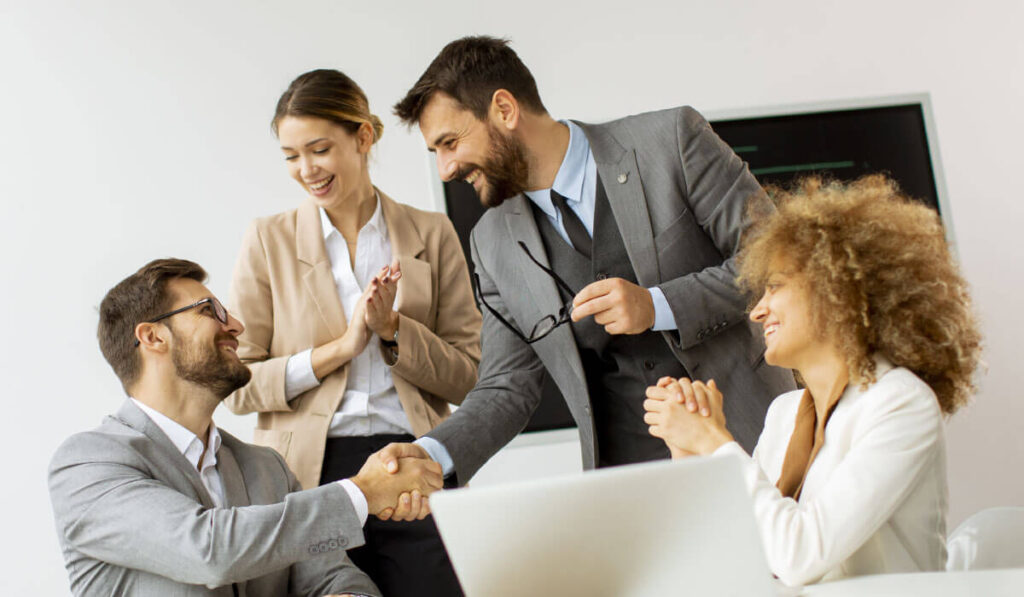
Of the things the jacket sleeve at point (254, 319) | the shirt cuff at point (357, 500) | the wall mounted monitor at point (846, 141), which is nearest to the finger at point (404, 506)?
the shirt cuff at point (357, 500)

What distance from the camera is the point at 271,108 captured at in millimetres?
4090

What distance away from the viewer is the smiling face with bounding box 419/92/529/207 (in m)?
2.42

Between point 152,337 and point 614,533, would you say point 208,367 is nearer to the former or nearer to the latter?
point 152,337

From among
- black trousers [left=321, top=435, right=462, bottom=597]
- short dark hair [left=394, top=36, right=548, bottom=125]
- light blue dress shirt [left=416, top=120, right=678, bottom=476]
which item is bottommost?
black trousers [left=321, top=435, right=462, bottom=597]

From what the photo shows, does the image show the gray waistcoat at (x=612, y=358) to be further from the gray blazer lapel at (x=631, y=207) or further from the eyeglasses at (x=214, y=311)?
the eyeglasses at (x=214, y=311)

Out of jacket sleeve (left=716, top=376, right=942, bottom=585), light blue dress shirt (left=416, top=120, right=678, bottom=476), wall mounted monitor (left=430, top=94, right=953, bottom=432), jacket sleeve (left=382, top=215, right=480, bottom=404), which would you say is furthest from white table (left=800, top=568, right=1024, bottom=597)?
wall mounted monitor (left=430, top=94, right=953, bottom=432)

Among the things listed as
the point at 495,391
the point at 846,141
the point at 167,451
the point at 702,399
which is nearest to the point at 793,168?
the point at 846,141

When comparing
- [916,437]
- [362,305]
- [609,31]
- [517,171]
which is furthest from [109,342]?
[609,31]

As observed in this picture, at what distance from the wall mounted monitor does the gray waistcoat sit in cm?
228

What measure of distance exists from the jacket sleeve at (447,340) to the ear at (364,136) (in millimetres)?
318

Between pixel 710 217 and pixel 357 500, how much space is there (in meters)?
1.02

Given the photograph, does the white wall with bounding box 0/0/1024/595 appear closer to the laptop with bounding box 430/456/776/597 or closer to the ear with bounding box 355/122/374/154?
the ear with bounding box 355/122/374/154

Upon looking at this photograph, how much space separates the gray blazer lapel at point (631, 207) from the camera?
2.30 metres

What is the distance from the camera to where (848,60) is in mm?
4570
